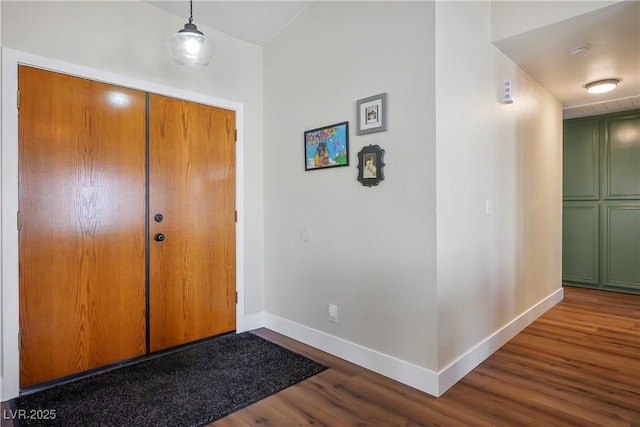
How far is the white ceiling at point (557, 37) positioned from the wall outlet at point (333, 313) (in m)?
2.31

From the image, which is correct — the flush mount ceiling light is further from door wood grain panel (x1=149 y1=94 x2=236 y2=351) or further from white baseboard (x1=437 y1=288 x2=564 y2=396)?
door wood grain panel (x1=149 y1=94 x2=236 y2=351)

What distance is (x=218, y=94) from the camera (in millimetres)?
3043

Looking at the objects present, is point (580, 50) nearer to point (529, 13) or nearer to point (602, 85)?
point (529, 13)

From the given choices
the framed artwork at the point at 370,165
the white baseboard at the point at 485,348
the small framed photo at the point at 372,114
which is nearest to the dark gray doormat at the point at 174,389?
the white baseboard at the point at 485,348

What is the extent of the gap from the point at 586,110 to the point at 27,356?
5927 mm

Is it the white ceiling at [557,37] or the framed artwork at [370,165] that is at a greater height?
the white ceiling at [557,37]

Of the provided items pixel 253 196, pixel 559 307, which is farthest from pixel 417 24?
pixel 559 307

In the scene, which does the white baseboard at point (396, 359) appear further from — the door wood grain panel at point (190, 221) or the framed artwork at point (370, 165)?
the framed artwork at point (370, 165)

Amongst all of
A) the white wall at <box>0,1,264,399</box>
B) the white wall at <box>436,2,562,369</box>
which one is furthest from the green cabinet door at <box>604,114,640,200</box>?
the white wall at <box>0,1,264,399</box>

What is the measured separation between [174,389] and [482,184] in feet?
8.01

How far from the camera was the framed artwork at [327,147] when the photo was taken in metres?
2.60

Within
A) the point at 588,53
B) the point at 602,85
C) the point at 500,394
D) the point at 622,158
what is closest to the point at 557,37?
the point at 588,53

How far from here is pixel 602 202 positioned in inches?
180

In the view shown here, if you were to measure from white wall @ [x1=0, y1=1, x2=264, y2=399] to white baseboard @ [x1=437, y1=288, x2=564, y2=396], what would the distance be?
1785 millimetres
